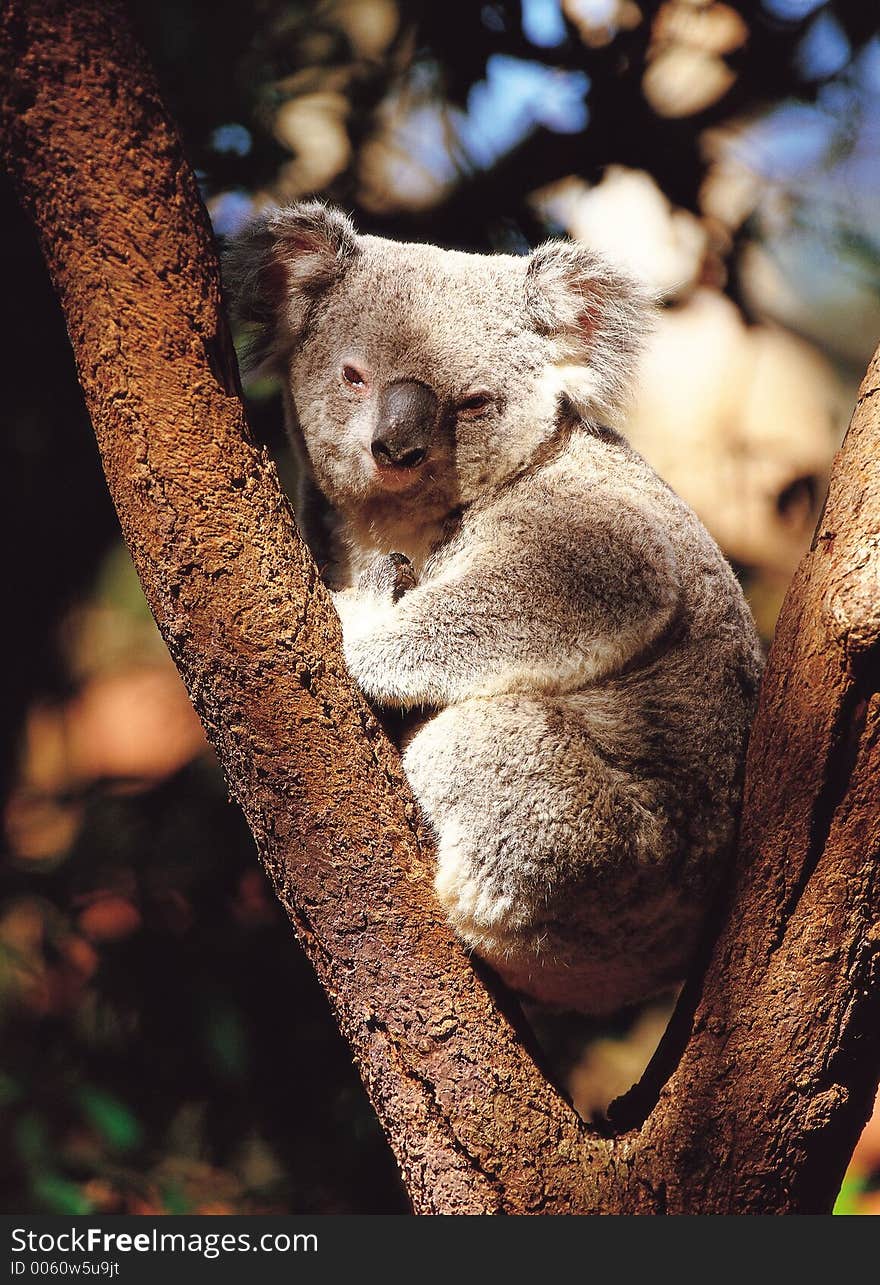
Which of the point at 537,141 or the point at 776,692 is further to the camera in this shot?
the point at 537,141

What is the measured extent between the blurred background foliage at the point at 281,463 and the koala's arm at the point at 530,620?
68 centimetres

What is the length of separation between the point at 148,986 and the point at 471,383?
1650 mm

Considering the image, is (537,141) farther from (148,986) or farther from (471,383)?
(148,986)

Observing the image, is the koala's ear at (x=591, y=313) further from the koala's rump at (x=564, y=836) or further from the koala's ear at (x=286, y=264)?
the koala's rump at (x=564, y=836)

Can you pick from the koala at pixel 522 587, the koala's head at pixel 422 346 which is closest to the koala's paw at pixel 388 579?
the koala at pixel 522 587

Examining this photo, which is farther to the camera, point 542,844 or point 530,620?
point 530,620

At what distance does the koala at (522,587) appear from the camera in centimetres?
185

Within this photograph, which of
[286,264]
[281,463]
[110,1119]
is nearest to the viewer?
[286,264]

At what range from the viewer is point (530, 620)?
80.1 inches

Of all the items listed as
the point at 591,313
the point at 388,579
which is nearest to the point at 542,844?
the point at 388,579

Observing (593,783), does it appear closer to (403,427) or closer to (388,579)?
(388,579)

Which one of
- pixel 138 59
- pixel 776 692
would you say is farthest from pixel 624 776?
pixel 138 59

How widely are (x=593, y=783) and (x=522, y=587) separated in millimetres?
394

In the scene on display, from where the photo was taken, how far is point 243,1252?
5.88 ft
